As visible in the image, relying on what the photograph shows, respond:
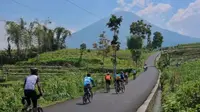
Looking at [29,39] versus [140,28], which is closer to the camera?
[29,39]

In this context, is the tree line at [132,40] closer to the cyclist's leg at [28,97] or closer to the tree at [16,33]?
the tree at [16,33]

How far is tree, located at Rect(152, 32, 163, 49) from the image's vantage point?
16038 cm

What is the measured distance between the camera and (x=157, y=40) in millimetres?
163625

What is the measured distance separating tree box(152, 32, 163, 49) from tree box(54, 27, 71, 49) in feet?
180

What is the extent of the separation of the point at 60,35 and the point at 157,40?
61.4 meters

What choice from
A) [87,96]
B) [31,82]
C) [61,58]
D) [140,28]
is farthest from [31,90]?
[140,28]

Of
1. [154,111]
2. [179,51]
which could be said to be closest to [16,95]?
[154,111]

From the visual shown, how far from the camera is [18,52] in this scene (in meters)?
97.8

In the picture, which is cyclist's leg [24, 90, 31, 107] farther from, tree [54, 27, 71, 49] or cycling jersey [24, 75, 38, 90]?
tree [54, 27, 71, 49]

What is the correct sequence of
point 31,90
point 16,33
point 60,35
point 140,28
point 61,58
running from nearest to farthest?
point 31,90
point 61,58
point 16,33
point 60,35
point 140,28

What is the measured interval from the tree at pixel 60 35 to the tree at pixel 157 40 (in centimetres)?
5501

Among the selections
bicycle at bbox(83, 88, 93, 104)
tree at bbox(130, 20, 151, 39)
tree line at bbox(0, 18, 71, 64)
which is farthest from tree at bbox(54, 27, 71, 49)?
bicycle at bbox(83, 88, 93, 104)

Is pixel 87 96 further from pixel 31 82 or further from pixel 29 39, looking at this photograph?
pixel 29 39

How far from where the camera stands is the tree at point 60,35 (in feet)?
379
